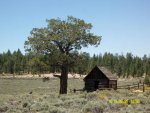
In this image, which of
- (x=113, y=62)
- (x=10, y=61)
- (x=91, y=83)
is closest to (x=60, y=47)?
(x=91, y=83)

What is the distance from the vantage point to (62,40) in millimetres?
45812

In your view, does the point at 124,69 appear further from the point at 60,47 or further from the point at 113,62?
the point at 60,47

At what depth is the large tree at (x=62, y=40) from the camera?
1795 inches

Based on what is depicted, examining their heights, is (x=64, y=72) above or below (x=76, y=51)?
below

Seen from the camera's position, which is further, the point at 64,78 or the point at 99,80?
the point at 99,80

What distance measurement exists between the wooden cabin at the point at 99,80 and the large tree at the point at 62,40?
28.3 ft

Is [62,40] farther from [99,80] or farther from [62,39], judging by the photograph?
[99,80]

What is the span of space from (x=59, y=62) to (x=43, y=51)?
256cm

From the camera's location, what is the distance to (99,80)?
54781 mm

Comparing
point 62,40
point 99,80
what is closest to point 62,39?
point 62,40

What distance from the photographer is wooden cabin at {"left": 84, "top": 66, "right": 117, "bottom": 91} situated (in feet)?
179

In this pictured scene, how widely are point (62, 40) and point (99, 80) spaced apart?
39.5ft

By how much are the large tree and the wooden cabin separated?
8.64 meters

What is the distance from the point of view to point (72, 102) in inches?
1168
